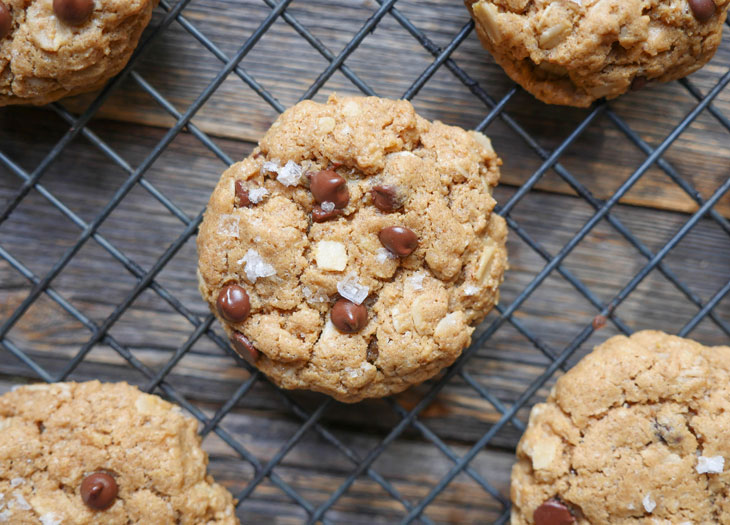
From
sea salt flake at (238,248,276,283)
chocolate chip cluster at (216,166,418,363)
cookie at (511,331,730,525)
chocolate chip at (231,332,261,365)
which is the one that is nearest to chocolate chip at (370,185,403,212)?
chocolate chip cluster at (216,166,418,363)

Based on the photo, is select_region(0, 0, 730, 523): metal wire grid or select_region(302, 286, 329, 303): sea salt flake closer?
select_region(302, 286, 329, 303): sea salt flake

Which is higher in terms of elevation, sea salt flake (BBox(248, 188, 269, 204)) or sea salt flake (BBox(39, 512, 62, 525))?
sea salt flake (BBox(248, 188, 269, 204))

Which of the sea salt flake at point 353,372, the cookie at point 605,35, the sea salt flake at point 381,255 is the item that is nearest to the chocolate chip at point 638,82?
the cookie at point 605,35

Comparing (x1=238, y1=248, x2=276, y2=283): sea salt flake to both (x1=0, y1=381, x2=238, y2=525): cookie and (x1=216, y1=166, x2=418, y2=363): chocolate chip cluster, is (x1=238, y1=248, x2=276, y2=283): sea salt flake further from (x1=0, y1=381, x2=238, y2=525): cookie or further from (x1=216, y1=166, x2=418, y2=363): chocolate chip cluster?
(x1=0, y1=381, x2=238, y2=525): cookie

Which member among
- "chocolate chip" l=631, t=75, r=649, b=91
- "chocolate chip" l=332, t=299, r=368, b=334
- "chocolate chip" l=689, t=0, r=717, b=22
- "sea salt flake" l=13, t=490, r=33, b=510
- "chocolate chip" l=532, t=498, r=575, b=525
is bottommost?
"sea salt flake" l=13, t=490, r=33, b=510

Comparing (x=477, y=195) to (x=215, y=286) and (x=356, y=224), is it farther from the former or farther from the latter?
(x=215, y=286)

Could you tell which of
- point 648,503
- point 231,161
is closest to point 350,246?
point 231,161

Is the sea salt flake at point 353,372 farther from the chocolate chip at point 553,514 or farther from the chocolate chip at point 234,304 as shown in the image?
the chocolate chip at point 553,514

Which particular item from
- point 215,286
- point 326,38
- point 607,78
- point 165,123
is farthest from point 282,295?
point 607,78
